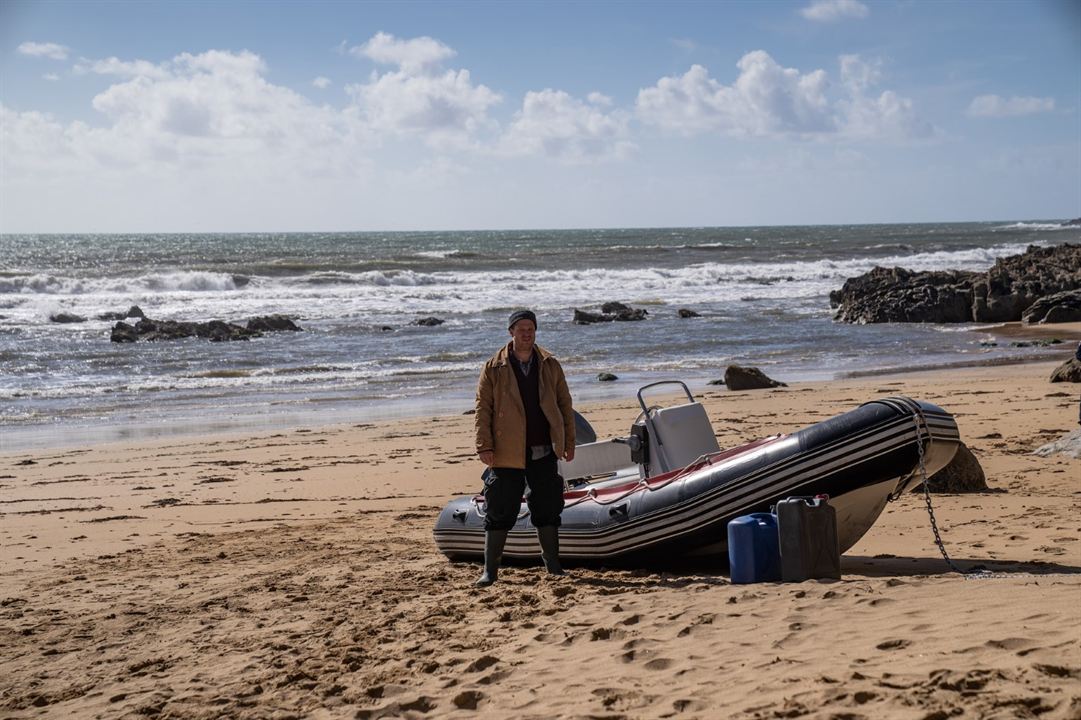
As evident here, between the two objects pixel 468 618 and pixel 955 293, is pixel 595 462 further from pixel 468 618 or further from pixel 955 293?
pixel 955 293

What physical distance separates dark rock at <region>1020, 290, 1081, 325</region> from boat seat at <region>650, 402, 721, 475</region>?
2166 cm

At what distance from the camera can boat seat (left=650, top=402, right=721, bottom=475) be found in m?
7.34

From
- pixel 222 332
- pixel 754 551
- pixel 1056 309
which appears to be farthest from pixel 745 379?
pixel 222 332

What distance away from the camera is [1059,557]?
254 inches

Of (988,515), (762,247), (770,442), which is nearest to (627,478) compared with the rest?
(770,442)

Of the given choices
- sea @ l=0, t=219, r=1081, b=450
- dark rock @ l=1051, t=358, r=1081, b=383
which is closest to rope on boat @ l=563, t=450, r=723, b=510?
sea @ l=0, t=219, r=1081, b=450

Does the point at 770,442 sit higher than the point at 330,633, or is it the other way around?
the point at 770,442

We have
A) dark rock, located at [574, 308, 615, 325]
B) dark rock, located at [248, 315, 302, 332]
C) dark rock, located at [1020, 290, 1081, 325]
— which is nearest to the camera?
dark rock, located at [1020, 290, 1081, 325]

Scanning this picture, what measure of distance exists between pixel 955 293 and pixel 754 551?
2485 cm

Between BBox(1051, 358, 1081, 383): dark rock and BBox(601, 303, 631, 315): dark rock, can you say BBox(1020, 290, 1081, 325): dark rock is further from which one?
BBox(1051, 358, 1081, 383): dark rock

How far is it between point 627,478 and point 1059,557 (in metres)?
2.72

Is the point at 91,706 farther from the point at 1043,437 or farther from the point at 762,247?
the point at 762,247

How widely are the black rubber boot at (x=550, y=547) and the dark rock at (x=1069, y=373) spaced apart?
34.2 feet

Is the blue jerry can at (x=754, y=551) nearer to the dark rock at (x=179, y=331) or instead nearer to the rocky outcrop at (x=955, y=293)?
the dark rock at (x=179, y=331)
